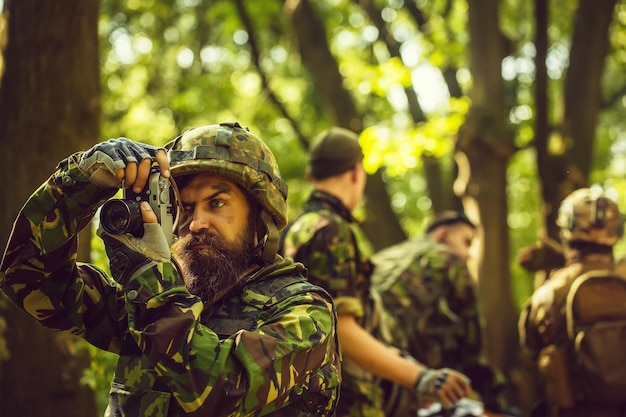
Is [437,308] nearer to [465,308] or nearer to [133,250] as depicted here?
[465,308]

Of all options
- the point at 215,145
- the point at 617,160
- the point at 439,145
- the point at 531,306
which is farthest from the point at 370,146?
the point at 617,160

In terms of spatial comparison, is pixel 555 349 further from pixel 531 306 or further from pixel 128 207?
pixel 128 207

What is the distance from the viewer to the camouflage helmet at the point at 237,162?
3225mm

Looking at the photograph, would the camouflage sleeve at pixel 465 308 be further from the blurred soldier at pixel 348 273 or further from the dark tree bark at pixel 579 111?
the dark tree bark at pixel 579 111

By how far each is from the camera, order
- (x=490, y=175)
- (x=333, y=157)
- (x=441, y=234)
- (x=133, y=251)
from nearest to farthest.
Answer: (x=133, y=251), (x=333, y=157), (x=441, y=234), (x=490, y=175)

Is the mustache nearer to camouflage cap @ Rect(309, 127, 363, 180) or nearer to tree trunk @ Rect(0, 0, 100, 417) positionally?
camouflage cap @ Rect(309, 127, 363, 180)

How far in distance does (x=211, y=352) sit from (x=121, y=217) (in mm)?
492

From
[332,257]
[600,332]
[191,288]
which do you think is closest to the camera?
[191,288]

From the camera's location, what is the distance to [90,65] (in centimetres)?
557

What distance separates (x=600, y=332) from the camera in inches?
209

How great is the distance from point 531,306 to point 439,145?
15.6ft

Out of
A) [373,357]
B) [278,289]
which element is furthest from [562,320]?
[278,289]

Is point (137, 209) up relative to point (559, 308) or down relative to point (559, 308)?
up

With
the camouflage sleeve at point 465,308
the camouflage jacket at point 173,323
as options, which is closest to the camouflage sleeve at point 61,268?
the camouflage jacket at point 173,323
